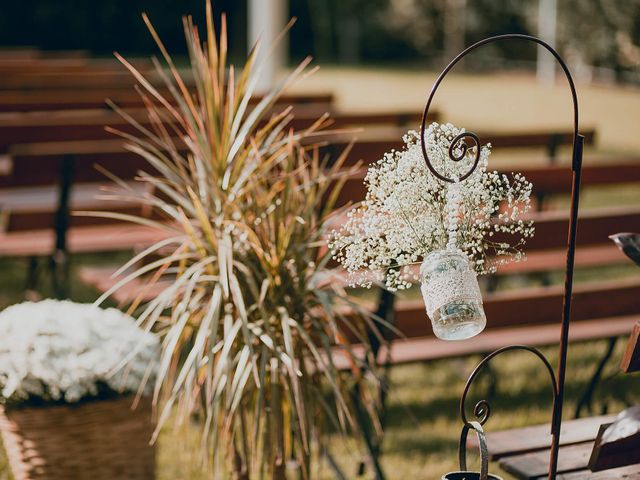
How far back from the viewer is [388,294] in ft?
11.5

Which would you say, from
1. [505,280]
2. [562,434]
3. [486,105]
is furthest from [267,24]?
[562,434]

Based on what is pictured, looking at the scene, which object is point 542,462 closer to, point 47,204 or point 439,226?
point 439,226

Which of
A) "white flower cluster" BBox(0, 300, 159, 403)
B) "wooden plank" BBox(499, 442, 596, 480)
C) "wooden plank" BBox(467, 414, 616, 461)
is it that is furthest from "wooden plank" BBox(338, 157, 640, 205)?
"wooden plank" BBox(499, 442, 596, 480)

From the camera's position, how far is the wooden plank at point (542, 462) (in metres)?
2.49

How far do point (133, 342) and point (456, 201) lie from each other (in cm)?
149

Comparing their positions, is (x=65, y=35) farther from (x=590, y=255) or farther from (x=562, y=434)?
(x=562, y=434)

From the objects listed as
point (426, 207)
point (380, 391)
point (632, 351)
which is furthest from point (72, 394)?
point (632, 351)

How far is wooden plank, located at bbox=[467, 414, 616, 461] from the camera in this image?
265 centimetres

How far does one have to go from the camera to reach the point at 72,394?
3033 mm

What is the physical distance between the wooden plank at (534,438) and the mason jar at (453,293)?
0.74 m

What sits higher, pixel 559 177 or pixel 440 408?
pixel 559 177

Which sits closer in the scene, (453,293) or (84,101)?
(453,293)

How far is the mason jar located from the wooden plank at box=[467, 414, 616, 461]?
741mm

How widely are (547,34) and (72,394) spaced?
15.3 meters
